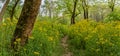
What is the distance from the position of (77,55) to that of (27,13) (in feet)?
11.8

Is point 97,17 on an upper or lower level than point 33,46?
lower

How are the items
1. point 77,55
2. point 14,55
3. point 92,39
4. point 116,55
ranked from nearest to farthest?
point 14,55, point 116,55, point 92,39, point 77,55

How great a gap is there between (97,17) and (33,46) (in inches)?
2811

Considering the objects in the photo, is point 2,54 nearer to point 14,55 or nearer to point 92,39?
point 14,55

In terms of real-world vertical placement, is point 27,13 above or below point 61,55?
above

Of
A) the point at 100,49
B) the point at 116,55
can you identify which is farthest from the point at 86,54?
the point at 116,55

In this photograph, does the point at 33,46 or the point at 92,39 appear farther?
the point at 92,39

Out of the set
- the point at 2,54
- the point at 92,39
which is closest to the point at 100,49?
the point at 92,39

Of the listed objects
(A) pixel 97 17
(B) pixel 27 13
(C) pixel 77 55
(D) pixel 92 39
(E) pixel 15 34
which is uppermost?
(B) pixel 27 13

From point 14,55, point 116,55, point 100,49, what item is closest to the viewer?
point 14,55

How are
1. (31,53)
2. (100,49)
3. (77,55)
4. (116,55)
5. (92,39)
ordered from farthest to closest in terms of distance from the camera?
1. (77,55)
2. (92,39)
3. (100,49)
4. (116,55)
5. (31,53)

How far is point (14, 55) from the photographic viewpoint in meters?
6.66

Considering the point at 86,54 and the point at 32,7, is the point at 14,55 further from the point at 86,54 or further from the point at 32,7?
the point at 86,54

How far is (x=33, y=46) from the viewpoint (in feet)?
24.8
